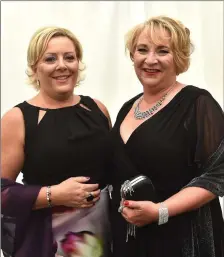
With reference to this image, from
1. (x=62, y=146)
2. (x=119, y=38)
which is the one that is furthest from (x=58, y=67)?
(x=119, y=38)

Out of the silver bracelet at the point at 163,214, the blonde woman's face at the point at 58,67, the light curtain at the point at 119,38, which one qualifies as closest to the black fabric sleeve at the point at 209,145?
the silver bracelet at the point at 163,214

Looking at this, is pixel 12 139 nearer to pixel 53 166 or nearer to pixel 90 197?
pixel 53 166

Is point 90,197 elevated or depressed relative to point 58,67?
depressed

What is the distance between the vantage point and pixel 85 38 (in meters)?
2.33

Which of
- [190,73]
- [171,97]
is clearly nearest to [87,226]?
[171,97]

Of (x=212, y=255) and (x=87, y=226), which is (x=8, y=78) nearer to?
(x=87, y=226)

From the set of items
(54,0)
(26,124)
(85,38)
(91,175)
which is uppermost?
(54,0)

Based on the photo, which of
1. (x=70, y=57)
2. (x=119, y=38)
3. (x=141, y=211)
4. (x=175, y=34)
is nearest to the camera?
(x=141, y=211)

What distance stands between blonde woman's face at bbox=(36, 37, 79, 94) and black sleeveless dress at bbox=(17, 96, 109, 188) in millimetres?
86

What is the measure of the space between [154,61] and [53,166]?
1.64 feet

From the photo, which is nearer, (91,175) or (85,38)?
(91,175)

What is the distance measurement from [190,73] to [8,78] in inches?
39.2

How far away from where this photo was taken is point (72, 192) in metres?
1.43

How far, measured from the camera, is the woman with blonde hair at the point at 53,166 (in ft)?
4.75
